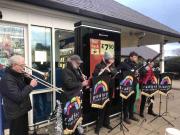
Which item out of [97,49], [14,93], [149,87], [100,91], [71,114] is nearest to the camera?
[14,93]

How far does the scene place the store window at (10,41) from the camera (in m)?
3.93

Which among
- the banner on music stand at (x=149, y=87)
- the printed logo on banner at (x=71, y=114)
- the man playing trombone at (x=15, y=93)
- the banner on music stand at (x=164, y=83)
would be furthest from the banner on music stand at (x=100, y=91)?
the banner on music stand at (x=164, y=83)

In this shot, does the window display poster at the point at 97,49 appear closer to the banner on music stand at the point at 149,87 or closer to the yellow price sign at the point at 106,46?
the yellow price sign at the point at 106,46

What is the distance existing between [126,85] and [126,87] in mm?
Result: 48

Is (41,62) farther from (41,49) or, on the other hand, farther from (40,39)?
(40,39)

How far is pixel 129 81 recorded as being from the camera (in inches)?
185

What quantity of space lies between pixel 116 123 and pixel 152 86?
1.31m

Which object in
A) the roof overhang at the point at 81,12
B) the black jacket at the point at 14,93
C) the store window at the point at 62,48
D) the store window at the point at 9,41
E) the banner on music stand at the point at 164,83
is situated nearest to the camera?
the black jacket at the point at 14,93

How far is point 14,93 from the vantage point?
2.76 meters

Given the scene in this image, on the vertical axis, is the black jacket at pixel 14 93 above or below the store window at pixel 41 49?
below

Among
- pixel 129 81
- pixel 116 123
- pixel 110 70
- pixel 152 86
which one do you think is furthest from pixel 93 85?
pixel 152 86

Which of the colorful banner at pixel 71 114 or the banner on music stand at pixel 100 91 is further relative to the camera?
the banner on music stand at pixel 100 91

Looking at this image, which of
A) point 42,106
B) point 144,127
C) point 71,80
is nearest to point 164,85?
point 144,127

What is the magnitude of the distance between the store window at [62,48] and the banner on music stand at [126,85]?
1.39 meters
